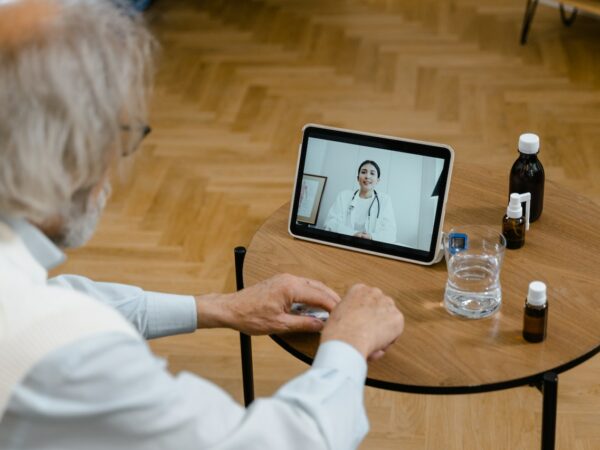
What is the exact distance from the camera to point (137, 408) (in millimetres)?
1254

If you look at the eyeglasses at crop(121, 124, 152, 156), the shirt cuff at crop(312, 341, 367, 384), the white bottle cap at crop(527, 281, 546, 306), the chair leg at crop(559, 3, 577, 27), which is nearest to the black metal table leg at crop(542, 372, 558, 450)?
the white bottle cap at crop(527, 281, 546, 306)

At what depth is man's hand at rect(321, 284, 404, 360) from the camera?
1662mm

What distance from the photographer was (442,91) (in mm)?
4344

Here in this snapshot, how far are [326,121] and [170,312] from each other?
92.2 inches

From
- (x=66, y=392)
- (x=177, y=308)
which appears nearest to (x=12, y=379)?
(x=66, y=392)

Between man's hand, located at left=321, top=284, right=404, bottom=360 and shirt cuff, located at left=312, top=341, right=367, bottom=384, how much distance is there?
30mm

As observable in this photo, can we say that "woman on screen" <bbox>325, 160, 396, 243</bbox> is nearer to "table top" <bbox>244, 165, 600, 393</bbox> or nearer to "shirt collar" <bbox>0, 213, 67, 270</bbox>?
"table top" <bbox>244, 165, 600, 393</bbox>

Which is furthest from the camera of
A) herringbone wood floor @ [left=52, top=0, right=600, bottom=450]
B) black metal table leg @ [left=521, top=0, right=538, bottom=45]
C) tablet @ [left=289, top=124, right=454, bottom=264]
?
black metal table leg @ [left=521, top=0, right=538, bottom=45]

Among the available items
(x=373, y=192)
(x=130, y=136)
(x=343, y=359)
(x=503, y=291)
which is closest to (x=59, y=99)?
(x=130, y=136)

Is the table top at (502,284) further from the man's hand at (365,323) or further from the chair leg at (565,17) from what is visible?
the chair leg at (565,17)

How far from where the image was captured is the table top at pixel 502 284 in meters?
1.82

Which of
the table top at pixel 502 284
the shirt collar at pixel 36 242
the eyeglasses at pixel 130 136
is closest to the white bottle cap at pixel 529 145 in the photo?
the table top at pixel 502 284

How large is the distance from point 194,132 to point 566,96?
160 cm

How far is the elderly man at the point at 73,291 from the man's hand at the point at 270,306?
451 millimetres
